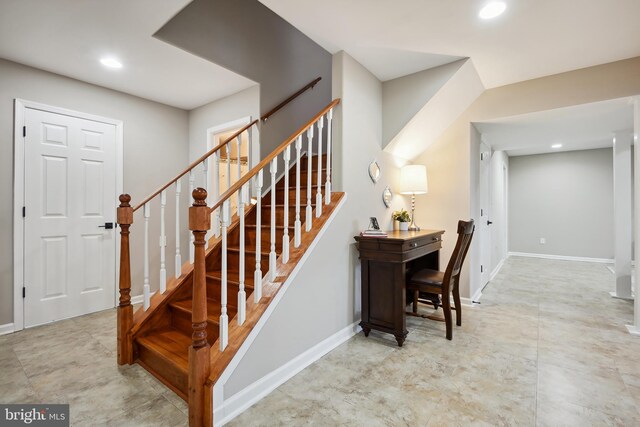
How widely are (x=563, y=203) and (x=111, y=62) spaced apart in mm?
8324

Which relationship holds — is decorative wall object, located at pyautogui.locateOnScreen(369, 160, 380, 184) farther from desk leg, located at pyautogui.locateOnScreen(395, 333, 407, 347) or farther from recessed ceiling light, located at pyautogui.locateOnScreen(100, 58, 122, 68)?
recessed ceiling light, located at pyautogui.locateOnScreen(100, 58, 122, 68)

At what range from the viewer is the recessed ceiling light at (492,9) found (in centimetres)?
198

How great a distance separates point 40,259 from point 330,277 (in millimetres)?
2836

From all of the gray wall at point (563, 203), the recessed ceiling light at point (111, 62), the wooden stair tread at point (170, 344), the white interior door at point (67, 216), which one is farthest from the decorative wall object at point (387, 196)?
the gray wall at point (563, 203)

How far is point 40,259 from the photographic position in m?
2.94

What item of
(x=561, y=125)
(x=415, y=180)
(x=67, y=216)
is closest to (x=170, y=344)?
(x=67, y=216)

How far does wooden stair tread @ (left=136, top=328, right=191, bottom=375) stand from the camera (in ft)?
6.12

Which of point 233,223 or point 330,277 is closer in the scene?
point 330,277

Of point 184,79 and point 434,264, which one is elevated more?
point 184,79

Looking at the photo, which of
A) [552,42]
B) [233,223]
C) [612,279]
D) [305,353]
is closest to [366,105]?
[552,42]

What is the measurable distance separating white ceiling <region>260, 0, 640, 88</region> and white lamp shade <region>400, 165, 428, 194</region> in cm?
98

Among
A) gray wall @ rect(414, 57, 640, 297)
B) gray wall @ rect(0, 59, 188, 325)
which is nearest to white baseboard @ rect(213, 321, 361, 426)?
gray wall @ rect(414, 57, 640, 297)

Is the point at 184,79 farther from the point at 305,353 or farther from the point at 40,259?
the point at 305,353

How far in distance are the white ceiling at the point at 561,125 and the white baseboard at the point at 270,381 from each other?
3.02m
